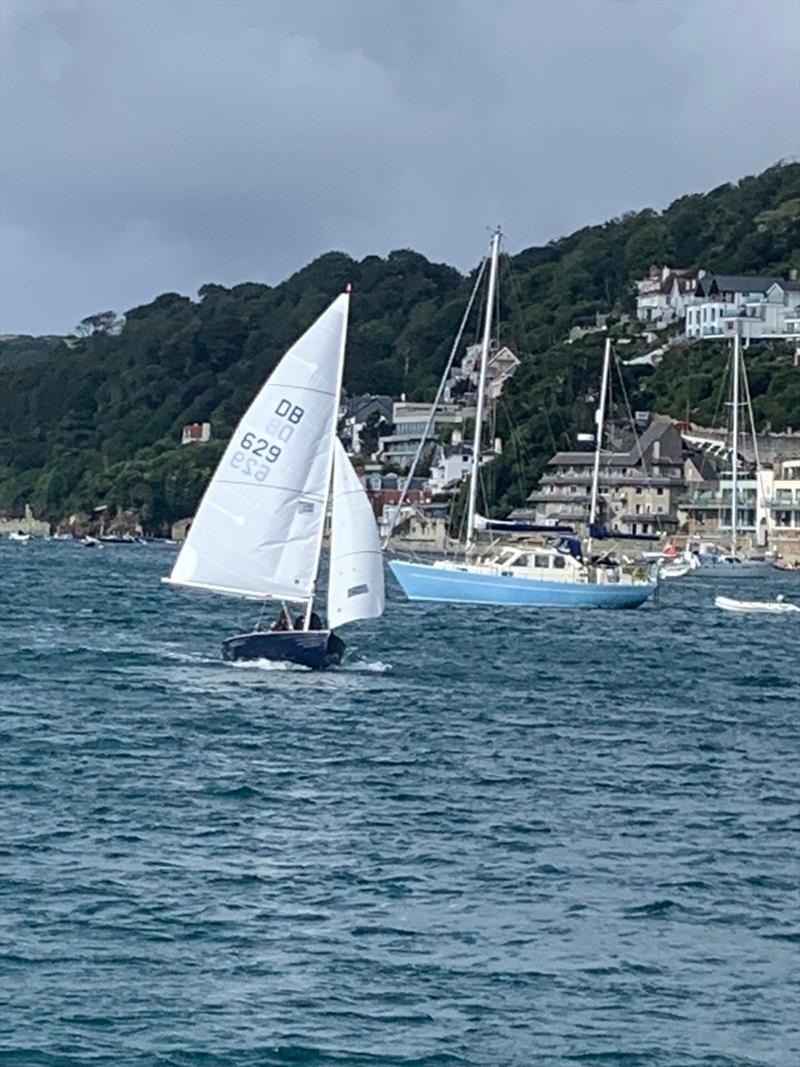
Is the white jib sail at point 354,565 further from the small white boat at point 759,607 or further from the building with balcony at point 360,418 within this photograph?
the building with balcony at point 360,418

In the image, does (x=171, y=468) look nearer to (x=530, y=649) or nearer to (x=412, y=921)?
(x=530, y=649)

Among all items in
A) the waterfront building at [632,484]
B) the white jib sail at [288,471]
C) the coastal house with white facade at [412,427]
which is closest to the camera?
the white jib sail at [288,471]

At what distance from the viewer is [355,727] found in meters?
34.2

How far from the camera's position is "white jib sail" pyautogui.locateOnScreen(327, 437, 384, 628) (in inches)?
1588

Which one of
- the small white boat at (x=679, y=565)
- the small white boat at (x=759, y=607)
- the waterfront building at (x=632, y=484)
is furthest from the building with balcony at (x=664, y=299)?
the small white boat at (x=759, y=607)

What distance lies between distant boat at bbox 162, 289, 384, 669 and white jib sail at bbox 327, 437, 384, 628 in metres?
0.02

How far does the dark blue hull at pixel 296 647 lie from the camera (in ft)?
131

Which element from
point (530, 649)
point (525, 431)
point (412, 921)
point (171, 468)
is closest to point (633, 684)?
point (530, 649)

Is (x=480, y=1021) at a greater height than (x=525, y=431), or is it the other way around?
(x=525, y=431)

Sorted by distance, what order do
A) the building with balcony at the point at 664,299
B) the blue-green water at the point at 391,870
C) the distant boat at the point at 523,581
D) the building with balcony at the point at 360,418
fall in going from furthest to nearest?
the building with balcony at the point at 664,299, the building with balcony at the point at 360,418, the distant boat at the point at 523,581, the blue-green water at the point at 391,870

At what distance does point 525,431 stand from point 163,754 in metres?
122

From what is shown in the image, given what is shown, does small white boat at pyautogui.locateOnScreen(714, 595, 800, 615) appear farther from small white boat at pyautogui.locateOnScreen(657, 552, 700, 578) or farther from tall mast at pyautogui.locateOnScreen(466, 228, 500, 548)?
small white boat at pyautogui.locateOnScreen(657, 552, 700, 578)

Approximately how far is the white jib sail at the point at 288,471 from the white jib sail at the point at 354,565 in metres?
0.36

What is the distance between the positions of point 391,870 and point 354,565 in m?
17.6
